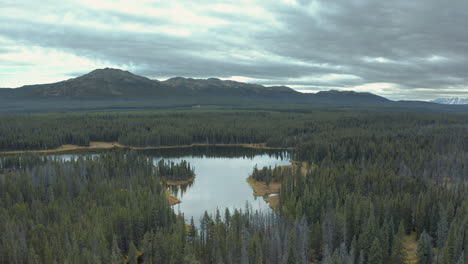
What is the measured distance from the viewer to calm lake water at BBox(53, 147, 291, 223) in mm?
87938

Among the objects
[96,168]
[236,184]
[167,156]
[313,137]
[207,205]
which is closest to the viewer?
[207,205]

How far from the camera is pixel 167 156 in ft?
547

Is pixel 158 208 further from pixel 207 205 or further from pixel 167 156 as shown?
pixel 167 156

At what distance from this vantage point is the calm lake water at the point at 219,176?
289 ft

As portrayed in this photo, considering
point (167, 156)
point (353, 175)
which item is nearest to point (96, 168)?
point (167, 156)

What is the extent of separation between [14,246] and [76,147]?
149m

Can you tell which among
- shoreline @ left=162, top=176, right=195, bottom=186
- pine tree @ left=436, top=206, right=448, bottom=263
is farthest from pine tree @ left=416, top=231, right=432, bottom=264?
shoreline @ left=162, top=176, right=195, bottom=186

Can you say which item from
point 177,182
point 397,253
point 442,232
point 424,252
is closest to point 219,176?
point 177,182

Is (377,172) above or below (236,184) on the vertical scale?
above

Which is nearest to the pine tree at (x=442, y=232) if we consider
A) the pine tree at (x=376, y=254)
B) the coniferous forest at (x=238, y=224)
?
the coniferous forest at (x=238, y=224)

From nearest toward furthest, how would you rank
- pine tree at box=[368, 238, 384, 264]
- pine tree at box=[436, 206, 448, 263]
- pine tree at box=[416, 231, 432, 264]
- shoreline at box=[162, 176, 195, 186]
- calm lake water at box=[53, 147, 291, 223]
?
pine tree at box=[368, 238, 384, 264] → pine tree at box=[416, 231, 432, 264] → pine tree at box=[436, 206, 448, 263] → calm lake water at box=[53, 147, 291, 223] → shoreline at box=[162, 176, 195, 186]

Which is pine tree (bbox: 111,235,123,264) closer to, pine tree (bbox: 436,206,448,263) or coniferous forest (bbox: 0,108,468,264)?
coniferous forest (bbox: 0,108,468,264)

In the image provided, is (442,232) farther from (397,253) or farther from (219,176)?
(219,176)

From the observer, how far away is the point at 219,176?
12556 cm
